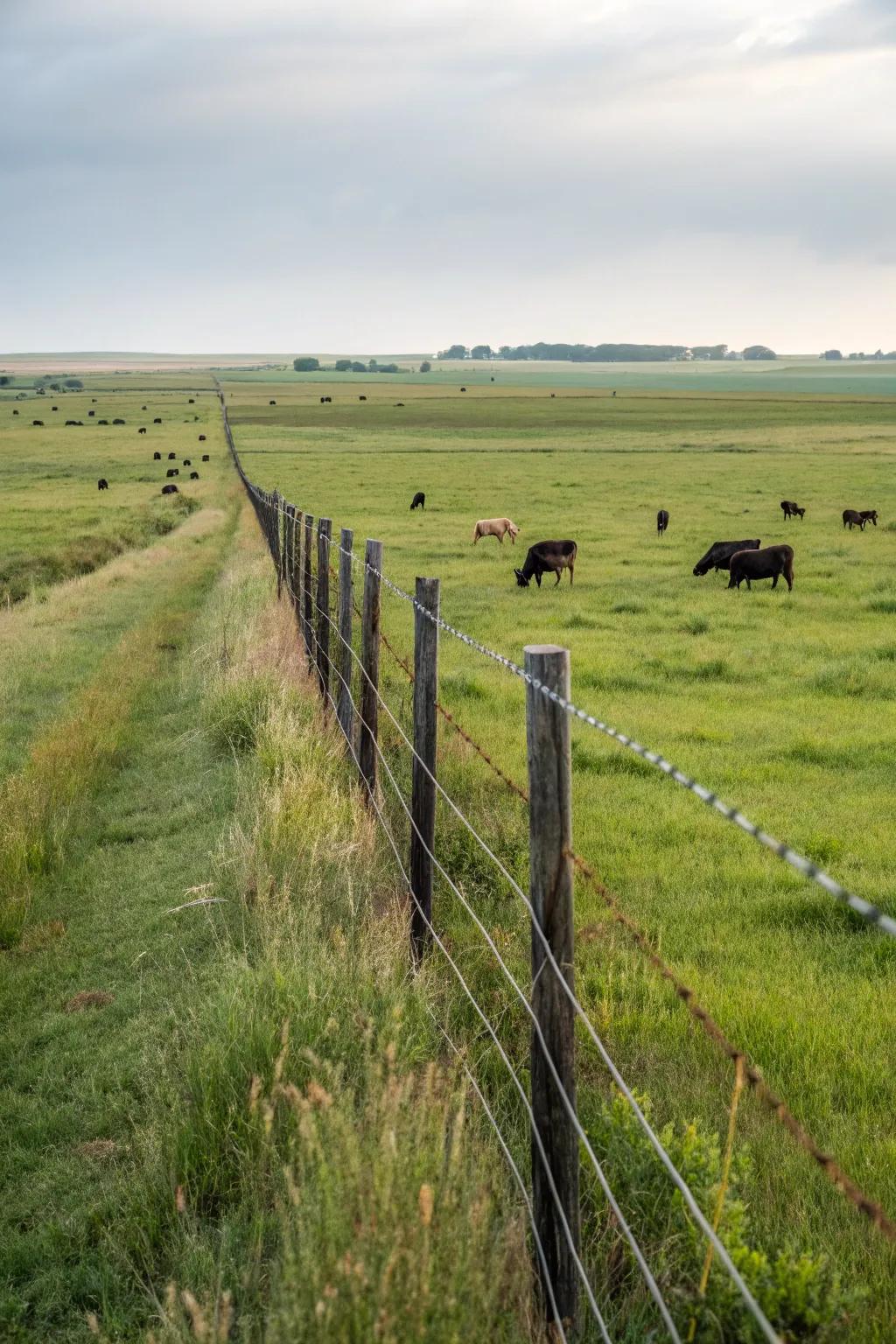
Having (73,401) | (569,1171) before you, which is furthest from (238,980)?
(73,401)

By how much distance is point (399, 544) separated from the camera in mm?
29031

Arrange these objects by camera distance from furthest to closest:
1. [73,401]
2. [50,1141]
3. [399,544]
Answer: [73,401]
[399,544]
[50,1141]

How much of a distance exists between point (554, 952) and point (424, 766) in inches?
96.3

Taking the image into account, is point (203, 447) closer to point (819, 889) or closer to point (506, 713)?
point (506, 713)

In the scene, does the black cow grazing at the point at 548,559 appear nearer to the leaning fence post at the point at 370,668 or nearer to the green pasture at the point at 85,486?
the green pasture at the point at 85,486

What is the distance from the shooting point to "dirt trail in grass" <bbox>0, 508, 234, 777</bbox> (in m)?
12.7

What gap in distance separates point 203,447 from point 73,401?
81.5 meters

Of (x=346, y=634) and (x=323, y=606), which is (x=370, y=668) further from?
(x=323, y=606)

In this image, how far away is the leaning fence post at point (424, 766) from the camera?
18.4 feet

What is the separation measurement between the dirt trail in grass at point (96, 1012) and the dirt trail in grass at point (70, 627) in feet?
6.52

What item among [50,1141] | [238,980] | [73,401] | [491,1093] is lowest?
[50,1141]

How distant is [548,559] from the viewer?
73.9 ft

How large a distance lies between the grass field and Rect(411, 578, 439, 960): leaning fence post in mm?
261

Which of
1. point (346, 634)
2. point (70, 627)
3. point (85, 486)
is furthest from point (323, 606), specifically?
point (85, 486)
